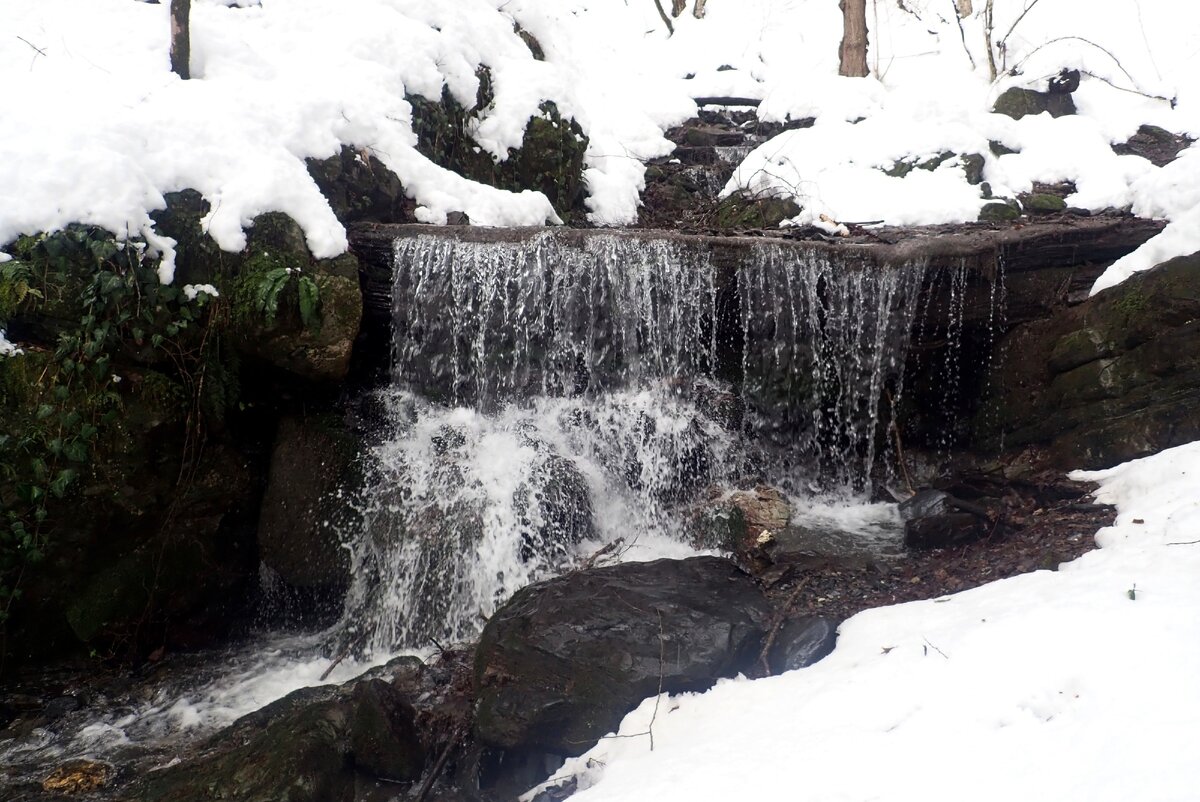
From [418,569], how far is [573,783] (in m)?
2.60

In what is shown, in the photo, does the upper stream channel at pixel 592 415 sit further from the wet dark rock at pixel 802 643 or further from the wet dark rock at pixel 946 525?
the wet dark rock at pixel 802 643

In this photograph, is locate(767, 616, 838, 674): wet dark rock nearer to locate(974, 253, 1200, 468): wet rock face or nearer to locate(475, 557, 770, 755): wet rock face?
locate(475, 557, 770, 755): wet rock face

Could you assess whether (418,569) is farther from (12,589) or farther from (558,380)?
(12,589)

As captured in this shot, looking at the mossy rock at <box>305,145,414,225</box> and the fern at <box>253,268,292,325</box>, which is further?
the mossy rock at <box>305,145,414,225</box>

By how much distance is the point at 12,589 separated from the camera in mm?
4852

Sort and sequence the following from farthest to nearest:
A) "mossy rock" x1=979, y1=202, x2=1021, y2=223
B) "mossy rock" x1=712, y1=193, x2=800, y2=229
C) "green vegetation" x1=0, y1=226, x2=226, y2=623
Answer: "mossy rock" x1=712, y1=193, x2=800, y2=229 → "mossy rock" x1=979, y1=202, x2=1021, y2=223 → "green vegetation" x1=0, y1=226, x2=226, y2=623

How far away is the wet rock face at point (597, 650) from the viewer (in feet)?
12.8

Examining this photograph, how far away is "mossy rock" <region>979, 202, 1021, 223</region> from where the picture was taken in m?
8.44

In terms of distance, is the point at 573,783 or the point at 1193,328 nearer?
the point at 573,783

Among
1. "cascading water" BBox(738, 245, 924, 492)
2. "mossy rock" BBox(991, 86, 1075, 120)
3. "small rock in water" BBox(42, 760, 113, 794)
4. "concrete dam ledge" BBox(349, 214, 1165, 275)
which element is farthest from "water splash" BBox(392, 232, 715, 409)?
"mossy rock" BBox(991, 86, 1075, 120)

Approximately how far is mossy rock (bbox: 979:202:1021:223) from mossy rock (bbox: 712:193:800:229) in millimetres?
2083

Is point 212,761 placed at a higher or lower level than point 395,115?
lower

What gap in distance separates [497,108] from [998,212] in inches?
244

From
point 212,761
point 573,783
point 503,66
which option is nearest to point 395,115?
point 503,66
